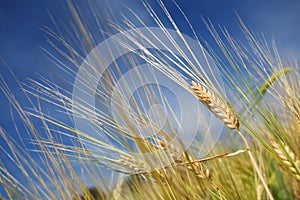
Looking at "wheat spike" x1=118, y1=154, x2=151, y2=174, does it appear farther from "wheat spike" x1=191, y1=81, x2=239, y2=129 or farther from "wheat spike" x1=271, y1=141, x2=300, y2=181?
"wheat spike" x1=271, y1=141, x2=300, y2=181

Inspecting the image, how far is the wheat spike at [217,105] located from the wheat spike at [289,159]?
4.9 inches

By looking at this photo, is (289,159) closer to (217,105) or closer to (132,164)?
(217,105)

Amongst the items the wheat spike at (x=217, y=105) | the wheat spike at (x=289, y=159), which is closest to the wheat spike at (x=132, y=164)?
the wheat spike at (x=217, y=105)

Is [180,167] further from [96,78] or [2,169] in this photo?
[2,169]

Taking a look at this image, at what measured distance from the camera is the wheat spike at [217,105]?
0.81 m

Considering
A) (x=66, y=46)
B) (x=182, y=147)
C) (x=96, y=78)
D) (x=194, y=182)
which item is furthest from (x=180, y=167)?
(x=66, y=46)

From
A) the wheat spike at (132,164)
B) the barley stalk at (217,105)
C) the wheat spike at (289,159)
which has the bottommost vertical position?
the wheat spike at (289,159)

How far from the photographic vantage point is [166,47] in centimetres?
96

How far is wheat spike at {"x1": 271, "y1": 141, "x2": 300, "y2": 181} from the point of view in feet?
2.74

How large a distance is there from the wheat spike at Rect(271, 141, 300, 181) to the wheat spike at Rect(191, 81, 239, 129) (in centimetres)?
13

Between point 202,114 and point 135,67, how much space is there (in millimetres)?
394

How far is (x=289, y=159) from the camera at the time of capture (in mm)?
835

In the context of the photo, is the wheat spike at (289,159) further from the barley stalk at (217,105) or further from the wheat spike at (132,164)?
the wheat spike at (132,164)

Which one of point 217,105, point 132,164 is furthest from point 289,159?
point 132,164
